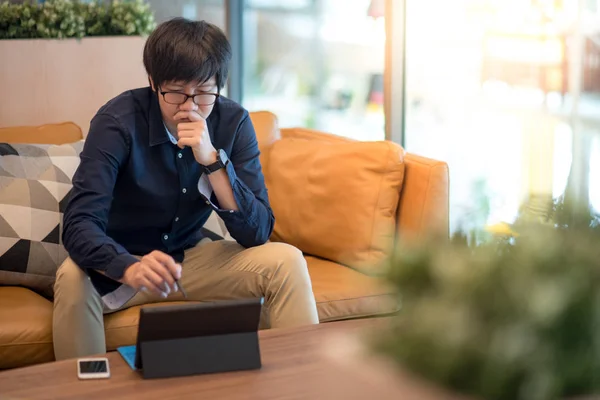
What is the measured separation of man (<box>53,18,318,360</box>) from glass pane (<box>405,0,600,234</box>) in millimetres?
736

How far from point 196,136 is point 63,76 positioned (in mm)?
1313

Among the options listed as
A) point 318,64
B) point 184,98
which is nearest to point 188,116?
point 184,98

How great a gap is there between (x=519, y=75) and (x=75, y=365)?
2.00 metres

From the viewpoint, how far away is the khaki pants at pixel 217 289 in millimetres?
2070

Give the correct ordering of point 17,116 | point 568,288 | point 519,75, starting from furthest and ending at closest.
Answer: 1. point 17,116
2. point 519,75
3. point 568,288

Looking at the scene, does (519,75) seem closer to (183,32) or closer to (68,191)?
(183,32)

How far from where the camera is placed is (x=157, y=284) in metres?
1.83

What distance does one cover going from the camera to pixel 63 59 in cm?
327

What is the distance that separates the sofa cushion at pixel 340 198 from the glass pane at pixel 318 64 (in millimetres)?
1005

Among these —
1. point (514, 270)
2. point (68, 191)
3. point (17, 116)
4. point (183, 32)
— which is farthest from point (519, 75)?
point (514, 270)

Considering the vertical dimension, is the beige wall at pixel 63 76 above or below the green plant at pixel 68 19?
below

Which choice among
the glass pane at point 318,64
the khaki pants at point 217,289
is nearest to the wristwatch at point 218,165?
the khaki pants at point 217,289

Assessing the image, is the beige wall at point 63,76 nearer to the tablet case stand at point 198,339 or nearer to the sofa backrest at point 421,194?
the sofa backrest at point 421,194

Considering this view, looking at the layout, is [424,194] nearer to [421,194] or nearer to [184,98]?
[421,194]
